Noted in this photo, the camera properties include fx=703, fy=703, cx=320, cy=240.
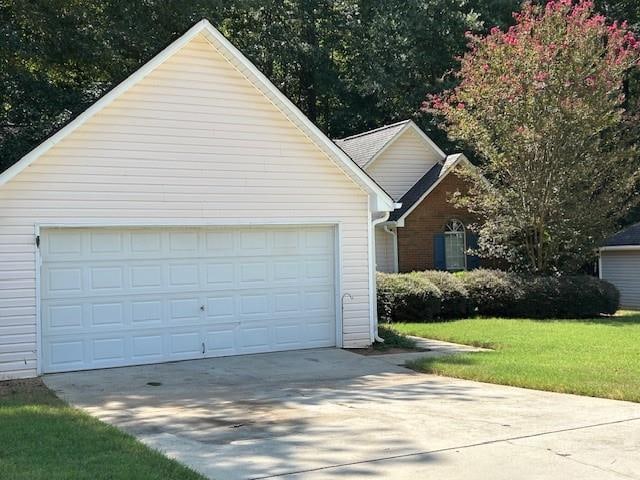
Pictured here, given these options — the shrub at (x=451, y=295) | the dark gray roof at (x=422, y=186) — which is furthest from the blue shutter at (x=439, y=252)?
the shrub at (x=451, y=295)

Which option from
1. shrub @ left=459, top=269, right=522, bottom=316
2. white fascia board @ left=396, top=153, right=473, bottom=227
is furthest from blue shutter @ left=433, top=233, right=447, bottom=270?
shrub @ left=459, top=269, right=522, bottom=316

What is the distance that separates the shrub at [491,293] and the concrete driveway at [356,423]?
9195 millimetres

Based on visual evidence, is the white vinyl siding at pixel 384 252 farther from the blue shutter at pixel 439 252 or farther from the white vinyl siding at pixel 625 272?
the white vinyl siding at pixel 625 272

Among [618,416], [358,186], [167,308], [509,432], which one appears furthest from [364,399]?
[358,186]

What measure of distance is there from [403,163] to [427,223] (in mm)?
2931

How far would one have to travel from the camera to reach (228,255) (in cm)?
1314

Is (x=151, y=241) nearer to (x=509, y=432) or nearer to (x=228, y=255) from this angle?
(x=228, y=255)

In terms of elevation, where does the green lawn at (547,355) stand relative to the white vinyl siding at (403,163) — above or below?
below

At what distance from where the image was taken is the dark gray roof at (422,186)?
24.4 meters

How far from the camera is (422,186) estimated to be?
25219 millimetres

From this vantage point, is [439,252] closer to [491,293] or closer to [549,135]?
[491,293]

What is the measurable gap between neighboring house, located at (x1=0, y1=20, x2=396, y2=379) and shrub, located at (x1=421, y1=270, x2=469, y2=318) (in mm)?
5787

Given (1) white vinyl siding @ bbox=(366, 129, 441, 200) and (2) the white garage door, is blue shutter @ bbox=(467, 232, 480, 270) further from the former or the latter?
(2) the white garage door

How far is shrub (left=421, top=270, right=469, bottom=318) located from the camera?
19.5 m
